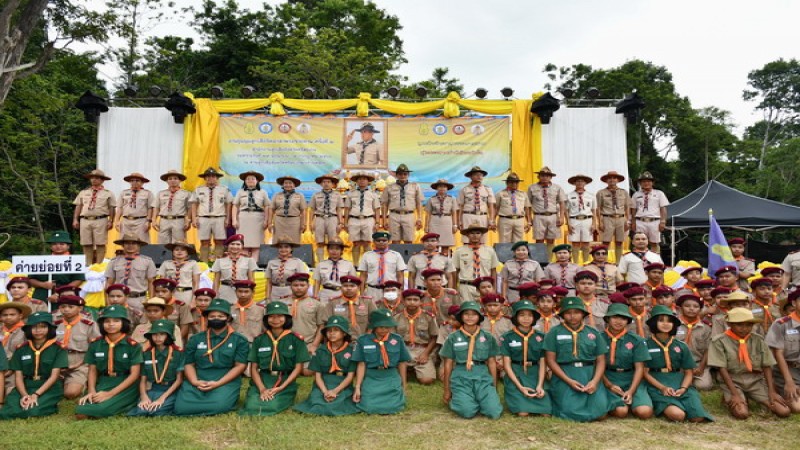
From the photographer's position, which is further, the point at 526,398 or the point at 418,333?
the point at 418,333

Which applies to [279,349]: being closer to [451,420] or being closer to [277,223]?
[451,420]

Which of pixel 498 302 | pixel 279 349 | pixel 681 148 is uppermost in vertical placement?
pixel 681 148

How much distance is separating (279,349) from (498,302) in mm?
2217

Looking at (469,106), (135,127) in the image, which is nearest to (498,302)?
(469,106)

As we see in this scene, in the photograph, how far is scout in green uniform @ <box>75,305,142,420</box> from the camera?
4.76m

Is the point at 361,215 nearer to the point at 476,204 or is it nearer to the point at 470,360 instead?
the point at 476,204

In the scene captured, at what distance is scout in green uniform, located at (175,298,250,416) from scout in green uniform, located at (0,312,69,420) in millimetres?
1159

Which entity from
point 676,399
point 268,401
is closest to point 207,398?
point 268,401

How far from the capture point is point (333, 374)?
5.08 meters

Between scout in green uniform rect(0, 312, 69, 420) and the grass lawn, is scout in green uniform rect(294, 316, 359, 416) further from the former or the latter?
scout in green uniform rect(0, 312, 69, 420)

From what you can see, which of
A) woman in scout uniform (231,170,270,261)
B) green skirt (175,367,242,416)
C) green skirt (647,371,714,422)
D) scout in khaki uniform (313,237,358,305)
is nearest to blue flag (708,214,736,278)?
green skirt (647,371,714,422)

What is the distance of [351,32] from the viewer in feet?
77.5

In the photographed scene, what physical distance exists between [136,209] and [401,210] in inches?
172

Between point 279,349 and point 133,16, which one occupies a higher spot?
point 133,16
